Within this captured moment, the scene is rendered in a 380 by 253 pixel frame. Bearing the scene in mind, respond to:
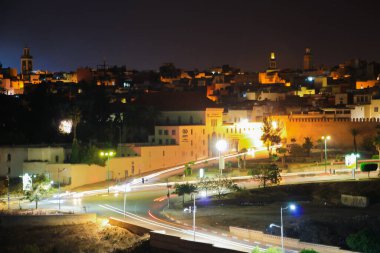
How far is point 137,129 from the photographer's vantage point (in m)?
60.1

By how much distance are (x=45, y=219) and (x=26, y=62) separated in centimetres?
8442

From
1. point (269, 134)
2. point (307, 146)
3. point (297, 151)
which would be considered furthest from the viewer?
point (269, 134)

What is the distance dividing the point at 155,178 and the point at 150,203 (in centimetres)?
959

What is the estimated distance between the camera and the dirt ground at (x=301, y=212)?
33500 mm

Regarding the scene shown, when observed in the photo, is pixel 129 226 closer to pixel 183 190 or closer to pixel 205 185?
pixel 183 190

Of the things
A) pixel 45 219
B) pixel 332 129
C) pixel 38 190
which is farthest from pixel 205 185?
pixel 332 129

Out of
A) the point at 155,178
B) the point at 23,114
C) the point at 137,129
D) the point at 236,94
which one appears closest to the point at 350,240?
the point at 155,178

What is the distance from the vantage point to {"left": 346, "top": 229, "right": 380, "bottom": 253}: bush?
29.8 meters

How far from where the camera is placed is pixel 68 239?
3653 cm

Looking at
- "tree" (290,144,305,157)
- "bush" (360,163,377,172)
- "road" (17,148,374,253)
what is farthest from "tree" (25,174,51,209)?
"tree" (290,144,305,157)

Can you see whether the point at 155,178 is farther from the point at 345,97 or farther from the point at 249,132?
the point at 345,97

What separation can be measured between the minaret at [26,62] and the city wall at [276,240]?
3577 inches

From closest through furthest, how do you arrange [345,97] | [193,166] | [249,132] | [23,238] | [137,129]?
[23,238]
[193,166]
[137,129]
[249,132]
[345,97]

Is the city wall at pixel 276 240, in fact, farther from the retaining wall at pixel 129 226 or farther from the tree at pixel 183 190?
the tree at pixel 183 190
